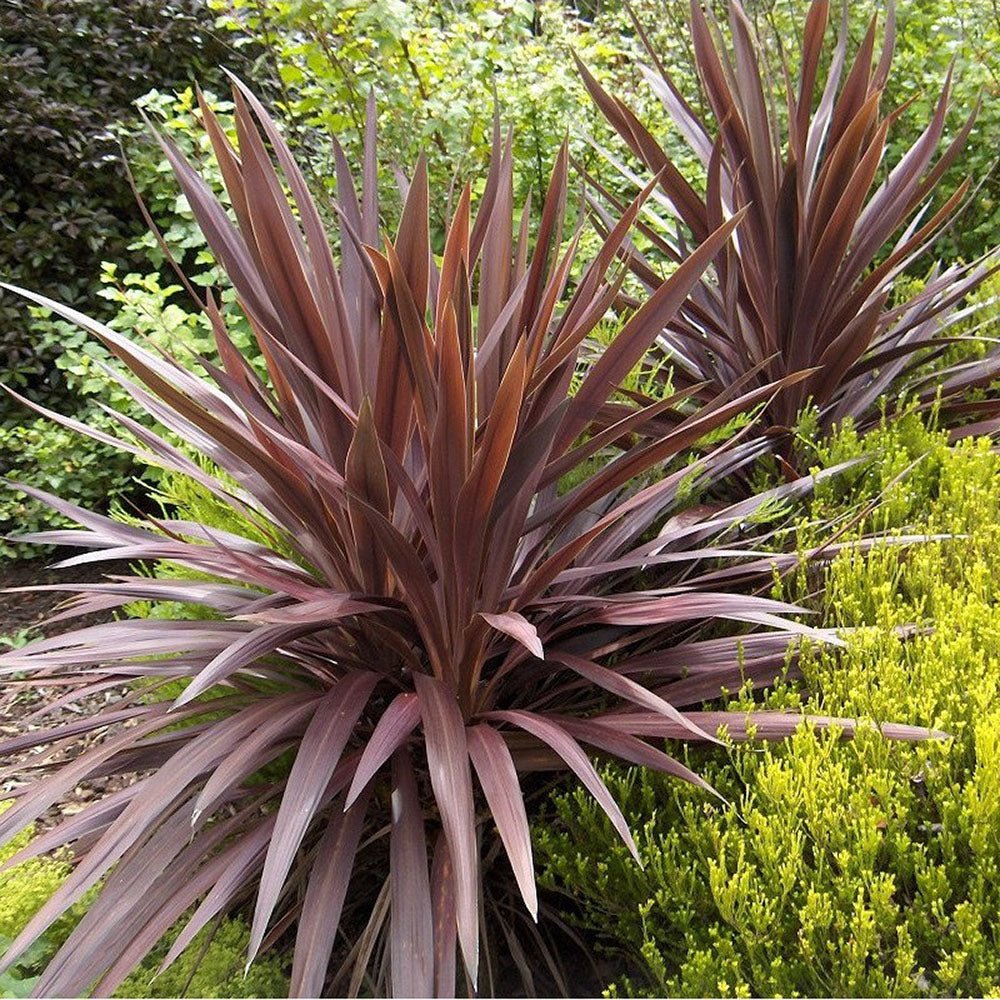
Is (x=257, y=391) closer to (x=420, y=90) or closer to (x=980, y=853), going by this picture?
(x=980, y=853)

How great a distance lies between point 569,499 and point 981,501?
975 mm

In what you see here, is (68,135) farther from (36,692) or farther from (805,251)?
(805,251)

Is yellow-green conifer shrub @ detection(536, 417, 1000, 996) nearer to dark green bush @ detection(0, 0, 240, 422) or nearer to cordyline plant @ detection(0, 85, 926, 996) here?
cordyline plant @ detection(0, 85, 926, 996)

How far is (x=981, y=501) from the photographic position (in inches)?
80.9

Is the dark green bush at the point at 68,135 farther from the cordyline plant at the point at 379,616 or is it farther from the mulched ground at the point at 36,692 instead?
the cordyline plant at the point at 379,616

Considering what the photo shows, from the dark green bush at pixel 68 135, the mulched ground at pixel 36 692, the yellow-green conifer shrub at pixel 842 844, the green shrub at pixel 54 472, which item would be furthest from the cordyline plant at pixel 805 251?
the dark green bush at pixel 68 135

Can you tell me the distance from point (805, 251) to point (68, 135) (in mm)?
3325

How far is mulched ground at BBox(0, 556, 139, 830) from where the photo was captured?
253cm

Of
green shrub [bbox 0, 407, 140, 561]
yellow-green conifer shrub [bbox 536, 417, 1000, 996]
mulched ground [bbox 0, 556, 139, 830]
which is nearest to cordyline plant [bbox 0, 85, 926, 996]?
yellow-green conifer shrub [bbox 536, 417, 1000, 996]

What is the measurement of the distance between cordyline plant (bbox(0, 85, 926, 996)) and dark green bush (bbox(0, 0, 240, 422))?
8.25 ft

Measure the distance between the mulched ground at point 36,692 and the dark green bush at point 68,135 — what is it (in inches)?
31.3

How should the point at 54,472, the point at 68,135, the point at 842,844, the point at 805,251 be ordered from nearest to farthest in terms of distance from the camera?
1. the point at 842,844
2. the point at 805,251
3. the point at 54,472
4. the point at 68,135

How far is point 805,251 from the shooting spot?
2.45 meters

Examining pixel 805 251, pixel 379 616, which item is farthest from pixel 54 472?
pixel 805 251
